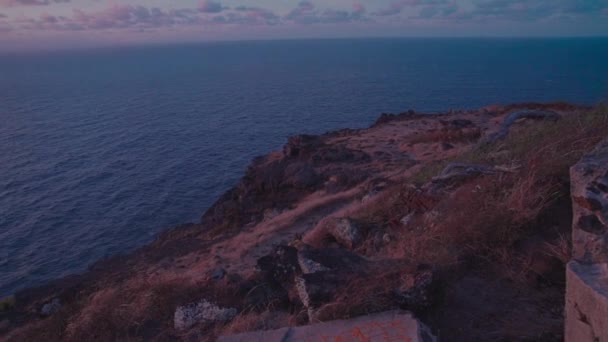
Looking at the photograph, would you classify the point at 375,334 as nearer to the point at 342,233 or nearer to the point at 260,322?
the point at 260,322

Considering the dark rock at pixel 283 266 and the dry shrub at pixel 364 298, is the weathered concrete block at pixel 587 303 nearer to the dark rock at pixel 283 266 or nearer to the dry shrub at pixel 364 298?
the dry shrub at pixel 364 298

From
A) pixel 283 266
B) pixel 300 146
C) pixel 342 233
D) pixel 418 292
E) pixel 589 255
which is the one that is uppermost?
pixel 589 255

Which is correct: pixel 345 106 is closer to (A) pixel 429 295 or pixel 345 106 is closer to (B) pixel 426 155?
(B) pixel 426 155

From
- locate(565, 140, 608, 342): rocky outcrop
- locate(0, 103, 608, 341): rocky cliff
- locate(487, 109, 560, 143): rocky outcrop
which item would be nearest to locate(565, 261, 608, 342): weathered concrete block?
locate(565, 140, 608, 342): rocky outcrop

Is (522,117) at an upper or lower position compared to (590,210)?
lower

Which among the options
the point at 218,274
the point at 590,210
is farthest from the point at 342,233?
the point at 590,210

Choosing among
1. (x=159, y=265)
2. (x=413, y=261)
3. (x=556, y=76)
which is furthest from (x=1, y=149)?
(x=556, y=76)
